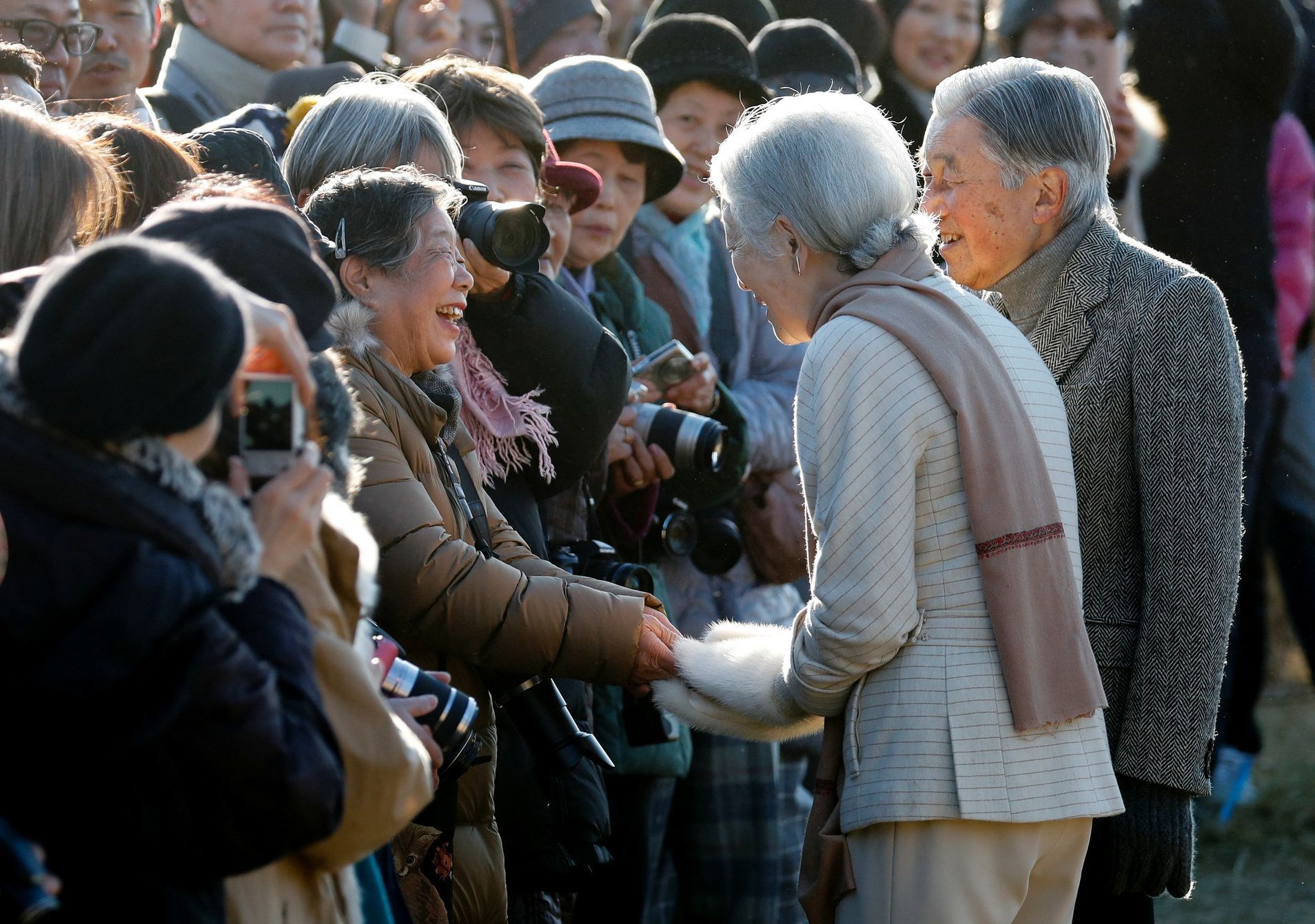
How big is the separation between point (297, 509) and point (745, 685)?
3.49 feet

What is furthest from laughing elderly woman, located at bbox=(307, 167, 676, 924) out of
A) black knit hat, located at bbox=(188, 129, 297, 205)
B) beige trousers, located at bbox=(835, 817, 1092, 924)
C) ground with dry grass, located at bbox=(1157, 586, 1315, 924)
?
ground with dry grass, located at bbox=(1157, 586, 1315, 924)

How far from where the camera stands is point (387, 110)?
3.04 metres

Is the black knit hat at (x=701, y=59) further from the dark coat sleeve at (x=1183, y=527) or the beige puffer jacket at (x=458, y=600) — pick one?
the beige puffer jacket at (x=458, y=600)

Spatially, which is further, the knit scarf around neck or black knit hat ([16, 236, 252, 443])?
the knit scarf around neck

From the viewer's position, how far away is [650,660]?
8.82 ft

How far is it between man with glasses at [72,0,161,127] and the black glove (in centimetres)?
300

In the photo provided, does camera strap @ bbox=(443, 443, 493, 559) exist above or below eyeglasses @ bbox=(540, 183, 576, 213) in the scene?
below

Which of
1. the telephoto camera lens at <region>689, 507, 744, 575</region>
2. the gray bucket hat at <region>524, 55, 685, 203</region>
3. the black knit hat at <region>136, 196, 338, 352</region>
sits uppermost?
the black knit hat at <region>136, 196, 338, 352</region>

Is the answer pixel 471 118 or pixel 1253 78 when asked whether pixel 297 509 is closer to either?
pixel 471 118

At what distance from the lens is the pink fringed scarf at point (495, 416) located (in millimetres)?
3039

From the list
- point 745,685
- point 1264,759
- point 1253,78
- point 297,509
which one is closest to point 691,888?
point 745,685

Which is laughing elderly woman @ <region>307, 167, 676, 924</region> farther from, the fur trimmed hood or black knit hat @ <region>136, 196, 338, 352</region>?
the fur trimmed hood

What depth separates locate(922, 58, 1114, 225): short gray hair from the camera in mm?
2820

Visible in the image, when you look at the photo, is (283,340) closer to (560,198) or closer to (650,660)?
(650,660)
